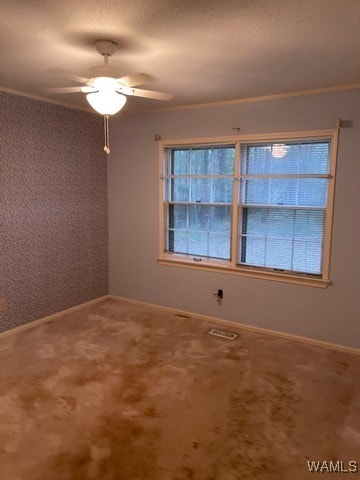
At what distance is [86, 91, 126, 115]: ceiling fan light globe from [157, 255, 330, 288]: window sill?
2196 mm

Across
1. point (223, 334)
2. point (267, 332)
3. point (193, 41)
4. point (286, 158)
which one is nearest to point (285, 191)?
point (286, 158)

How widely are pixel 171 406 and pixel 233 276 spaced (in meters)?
1.76

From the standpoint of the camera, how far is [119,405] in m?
2.49

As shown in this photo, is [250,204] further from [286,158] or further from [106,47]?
[106,47]

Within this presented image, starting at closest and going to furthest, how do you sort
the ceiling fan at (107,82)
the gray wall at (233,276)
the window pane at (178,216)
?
1. the ceiling fan at (107,82)
2. the gray wall at (233,276)
3. the window pane at (178,216)

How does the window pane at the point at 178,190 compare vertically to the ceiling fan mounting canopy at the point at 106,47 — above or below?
below

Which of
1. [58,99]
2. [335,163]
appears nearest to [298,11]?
[335,163]

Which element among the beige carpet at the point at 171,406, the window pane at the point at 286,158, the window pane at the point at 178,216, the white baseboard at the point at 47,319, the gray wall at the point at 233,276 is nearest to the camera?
the beige carpet at the point at 171,406

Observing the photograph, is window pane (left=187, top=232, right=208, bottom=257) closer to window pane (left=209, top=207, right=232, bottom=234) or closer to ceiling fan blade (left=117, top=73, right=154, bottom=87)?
window pane (left=209, top=207, right=232, bottom=234)

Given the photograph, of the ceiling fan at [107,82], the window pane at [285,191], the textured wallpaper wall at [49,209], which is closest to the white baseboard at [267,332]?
the textured wallpaper wall at [49,209]

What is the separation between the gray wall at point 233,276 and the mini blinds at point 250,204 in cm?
16

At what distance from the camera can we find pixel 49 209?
3945 millimetres

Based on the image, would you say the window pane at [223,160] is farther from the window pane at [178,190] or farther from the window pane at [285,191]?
the window pane at [178,190]

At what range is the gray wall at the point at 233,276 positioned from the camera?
10.7 ft
